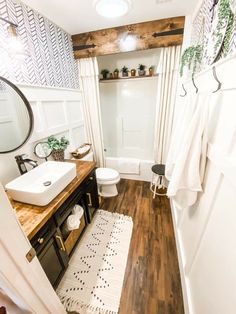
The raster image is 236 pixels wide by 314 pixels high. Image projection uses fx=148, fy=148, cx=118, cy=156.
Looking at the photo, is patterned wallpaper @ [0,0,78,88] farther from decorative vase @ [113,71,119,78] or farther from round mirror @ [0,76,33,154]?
decorative vase @ [113,71,119,78]

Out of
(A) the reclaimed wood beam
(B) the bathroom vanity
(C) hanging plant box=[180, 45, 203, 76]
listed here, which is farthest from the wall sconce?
(C) hanging plant box=[180, 45, 203, 76]

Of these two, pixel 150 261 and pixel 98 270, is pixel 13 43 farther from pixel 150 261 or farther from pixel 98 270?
pixel 150 261

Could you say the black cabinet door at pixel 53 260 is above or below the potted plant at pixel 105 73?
below

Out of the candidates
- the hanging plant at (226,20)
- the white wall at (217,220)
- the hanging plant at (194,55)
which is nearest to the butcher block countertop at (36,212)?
the white wall at (217,220)

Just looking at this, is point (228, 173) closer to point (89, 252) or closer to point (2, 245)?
point (2, 245)

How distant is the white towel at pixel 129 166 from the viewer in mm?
2739

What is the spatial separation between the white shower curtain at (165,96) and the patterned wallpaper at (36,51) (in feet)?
4.24

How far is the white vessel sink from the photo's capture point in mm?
1071

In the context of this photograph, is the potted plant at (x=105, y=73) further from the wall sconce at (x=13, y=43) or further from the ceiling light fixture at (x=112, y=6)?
the wall sconce at (x=13, y=43)

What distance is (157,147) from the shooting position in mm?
2404

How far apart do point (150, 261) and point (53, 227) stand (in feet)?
3.36

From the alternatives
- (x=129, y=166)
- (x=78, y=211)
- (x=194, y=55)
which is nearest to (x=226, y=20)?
(x=194, y=55)

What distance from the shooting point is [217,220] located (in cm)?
80

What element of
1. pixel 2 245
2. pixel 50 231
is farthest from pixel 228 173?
pixel 50 231
